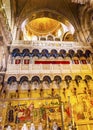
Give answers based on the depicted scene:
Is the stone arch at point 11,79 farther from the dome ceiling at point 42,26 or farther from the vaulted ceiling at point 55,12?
the dome ceiling at point 42,26

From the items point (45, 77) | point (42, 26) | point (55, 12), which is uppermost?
point (42, 26)

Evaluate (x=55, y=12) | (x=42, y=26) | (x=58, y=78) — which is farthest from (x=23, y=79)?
(x=42, y=26)

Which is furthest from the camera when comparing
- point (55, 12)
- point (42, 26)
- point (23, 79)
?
point (42, 26)

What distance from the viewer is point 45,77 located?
9945 mm

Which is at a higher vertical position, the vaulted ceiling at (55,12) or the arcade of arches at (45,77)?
the vaulted ceiling at (55,12)

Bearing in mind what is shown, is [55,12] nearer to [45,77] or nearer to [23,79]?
[45,77]

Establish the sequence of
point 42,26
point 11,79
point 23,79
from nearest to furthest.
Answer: point 11,79, point 23,79, point 42,26

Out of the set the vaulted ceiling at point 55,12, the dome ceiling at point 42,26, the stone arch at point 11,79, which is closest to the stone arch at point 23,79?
the stone arch at point 11,79

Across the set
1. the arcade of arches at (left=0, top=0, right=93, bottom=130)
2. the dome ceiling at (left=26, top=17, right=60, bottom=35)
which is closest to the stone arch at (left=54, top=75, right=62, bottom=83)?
the arcade of arches at (left=0, top=0, right=93, bottom=130)

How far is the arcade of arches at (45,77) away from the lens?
8.23m

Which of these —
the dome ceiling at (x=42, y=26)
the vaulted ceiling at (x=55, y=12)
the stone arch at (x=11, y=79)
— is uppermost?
the dome ceiling at (x=42, y=26)

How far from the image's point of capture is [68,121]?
→ 839 centimetres

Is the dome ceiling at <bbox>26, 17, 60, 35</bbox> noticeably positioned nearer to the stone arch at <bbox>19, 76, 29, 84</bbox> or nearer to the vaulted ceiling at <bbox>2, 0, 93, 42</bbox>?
the vaulted ceiling at <bbox>2, 0, 93, 42</bbox>

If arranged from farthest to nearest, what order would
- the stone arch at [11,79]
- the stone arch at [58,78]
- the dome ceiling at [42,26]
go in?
the dome ceiling at [42,26], the stone arch at [58,78], the stone arch at [11,79]
